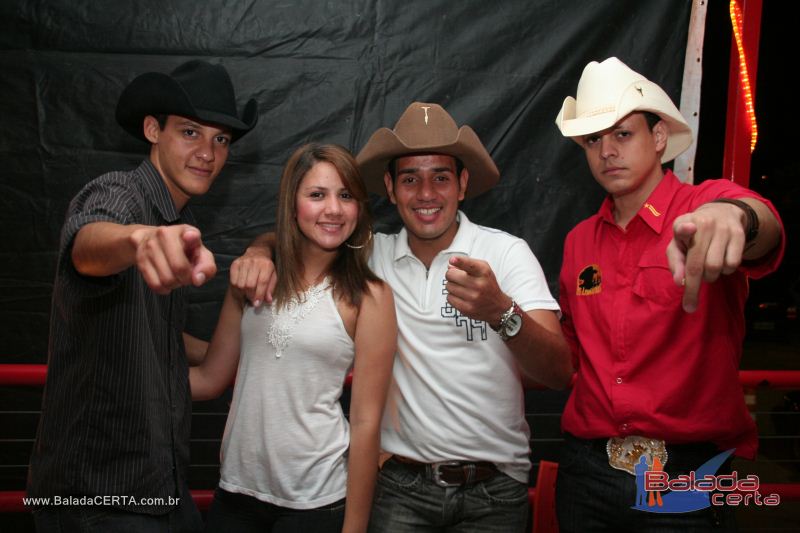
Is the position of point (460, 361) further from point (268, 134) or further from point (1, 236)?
point (1, 236)

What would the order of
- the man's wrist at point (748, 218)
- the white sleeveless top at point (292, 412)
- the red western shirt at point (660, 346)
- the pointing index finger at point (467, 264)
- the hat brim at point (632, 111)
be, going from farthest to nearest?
the hat brim at point (632, 111), the red western shirt at point (660, 346), the white sleeveless top at point (292, 412), the pointing index finger at point (467, 264), the man's wrist at point (748, 218)

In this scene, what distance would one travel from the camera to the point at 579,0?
Result: 2.83m

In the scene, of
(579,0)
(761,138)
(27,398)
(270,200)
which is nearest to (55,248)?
(27,398)

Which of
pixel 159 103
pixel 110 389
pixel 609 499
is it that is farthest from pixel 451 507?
pixel 159 103

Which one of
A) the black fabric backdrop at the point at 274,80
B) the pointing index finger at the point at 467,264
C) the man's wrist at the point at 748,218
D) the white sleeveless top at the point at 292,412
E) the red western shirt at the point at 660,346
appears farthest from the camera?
the black fabric backdrop at the point at 274,80

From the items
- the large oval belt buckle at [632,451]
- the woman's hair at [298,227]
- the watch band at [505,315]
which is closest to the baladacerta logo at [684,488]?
the large oval belt buckle at [632,451]

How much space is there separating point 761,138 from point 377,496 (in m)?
6.50

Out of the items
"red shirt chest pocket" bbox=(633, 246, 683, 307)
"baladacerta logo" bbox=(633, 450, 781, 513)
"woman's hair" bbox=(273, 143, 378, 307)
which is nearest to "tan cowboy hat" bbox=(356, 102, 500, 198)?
"woman's hair" bbox=(273, 143, 378, 307)

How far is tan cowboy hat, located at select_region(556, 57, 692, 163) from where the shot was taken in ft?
6.89

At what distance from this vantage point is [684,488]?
6.17ft

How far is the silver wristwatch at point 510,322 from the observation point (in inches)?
72.2

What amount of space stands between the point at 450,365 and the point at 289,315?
0.54 m

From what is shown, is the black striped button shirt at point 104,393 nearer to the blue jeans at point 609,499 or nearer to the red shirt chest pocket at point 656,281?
the blue jeans at point 609,499

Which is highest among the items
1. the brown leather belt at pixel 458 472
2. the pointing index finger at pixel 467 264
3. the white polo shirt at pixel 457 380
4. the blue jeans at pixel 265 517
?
the pointing index finger at pixel 467 264
